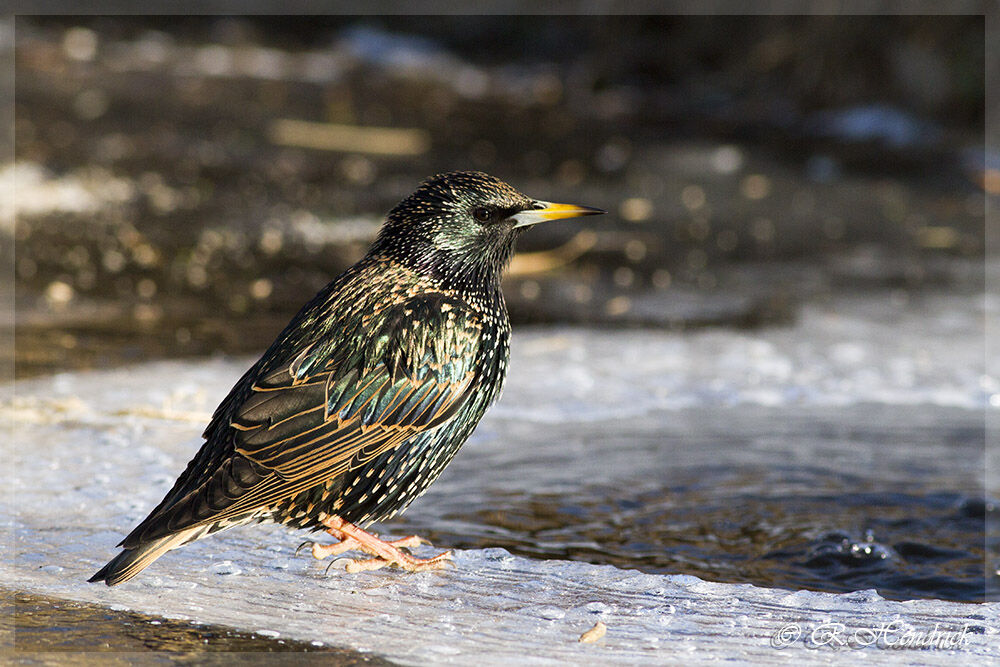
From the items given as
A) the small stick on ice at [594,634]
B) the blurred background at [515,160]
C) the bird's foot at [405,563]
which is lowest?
the small stick on ice at [594,634]

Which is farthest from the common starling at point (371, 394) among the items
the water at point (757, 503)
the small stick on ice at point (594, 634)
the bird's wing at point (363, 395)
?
the small stick on ice at point (594, 634)

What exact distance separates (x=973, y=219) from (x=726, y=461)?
4666 millimetres

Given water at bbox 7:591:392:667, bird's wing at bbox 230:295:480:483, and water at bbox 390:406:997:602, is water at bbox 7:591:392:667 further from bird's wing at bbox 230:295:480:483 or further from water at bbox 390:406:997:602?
water at bbox 390:406:997:602

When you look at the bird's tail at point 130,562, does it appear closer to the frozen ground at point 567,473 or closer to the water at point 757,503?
the frozen ground at point 567,473

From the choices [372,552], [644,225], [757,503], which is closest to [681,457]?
[757,503]

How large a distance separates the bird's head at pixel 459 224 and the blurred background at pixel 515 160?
6.49ft

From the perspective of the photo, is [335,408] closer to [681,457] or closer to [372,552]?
[372,552]

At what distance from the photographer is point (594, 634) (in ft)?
9.39

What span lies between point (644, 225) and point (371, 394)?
5054 mm

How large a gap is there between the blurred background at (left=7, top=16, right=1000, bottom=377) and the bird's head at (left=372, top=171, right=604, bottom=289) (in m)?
1.98

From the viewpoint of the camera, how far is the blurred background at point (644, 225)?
3967 mm

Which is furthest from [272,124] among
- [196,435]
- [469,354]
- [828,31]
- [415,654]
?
[415,654]

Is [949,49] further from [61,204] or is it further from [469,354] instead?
[469,354]

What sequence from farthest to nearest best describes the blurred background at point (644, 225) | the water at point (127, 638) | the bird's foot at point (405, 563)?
the blurred background at point (644, 225), the bird's foot at point (405, 563), the water at point (127, 638)
